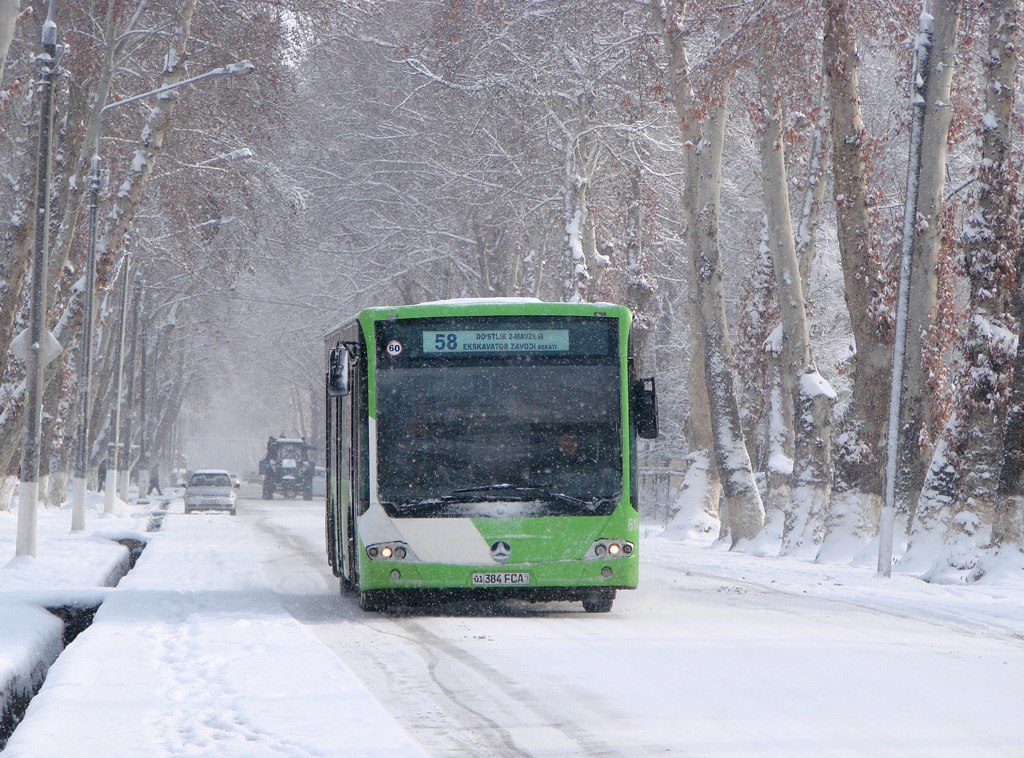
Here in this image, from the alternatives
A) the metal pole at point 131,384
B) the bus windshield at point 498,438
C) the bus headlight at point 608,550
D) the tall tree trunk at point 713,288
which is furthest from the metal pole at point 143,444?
the bus headlight at point 608,550

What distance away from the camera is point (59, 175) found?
2917 cm

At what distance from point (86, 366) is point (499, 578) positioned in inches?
818

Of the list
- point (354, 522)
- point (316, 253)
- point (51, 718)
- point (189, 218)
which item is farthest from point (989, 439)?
point (316, 253)

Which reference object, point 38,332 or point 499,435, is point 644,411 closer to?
point 499,435

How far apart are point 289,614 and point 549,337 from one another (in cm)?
339

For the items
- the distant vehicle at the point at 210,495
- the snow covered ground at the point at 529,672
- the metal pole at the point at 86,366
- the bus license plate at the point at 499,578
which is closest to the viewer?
the snow covered ground at the point at 529,672

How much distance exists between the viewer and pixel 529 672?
10.7 m

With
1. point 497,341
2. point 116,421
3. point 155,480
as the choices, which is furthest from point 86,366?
point 155,480

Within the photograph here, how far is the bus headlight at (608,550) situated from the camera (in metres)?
14.7

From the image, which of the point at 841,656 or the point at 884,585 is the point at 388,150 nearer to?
the point at 884,585

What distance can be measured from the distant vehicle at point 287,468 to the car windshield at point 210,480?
20.5 m

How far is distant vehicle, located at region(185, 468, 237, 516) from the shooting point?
164ft

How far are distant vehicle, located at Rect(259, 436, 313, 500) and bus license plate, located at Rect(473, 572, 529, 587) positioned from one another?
57.9 m

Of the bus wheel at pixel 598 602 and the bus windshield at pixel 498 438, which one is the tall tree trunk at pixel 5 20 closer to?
the bus windshield at pixel 498 438
